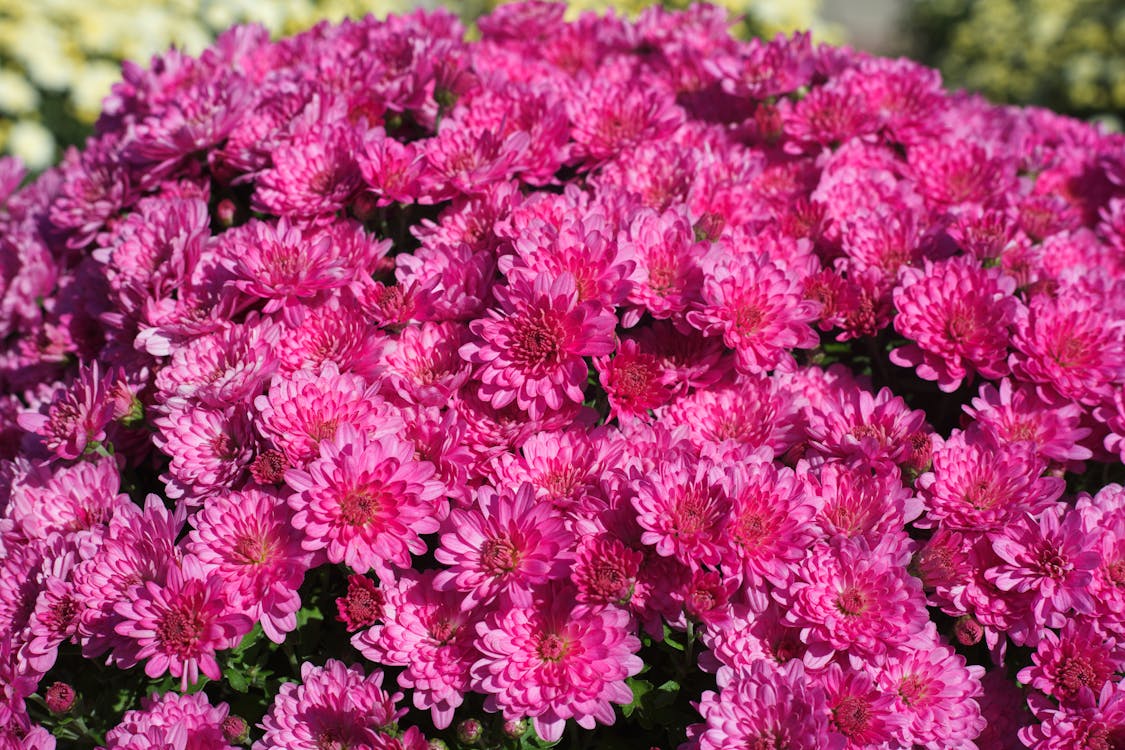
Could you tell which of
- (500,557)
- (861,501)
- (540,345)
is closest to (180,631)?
(500,557)

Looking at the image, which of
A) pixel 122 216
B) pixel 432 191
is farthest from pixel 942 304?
pixel 122 216

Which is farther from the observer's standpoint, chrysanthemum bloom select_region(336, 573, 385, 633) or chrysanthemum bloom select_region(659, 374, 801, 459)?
chrysanthemum bloom select_region(659, 374, 801, 459)

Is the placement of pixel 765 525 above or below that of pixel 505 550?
above

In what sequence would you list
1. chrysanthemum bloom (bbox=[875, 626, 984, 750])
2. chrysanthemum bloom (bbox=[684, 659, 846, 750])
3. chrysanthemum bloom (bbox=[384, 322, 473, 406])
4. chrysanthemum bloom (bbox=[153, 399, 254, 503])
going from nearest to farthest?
chrysanthemum bloom (bbox=[684, 659, 846, 750]), chrysanthemum bloom (bbox=[875, 626, 984, 750]), chrysanthemum bloom (bbox=[153, 399, 254, 503]), chrysanthemum bloom (bbox=[384, 322, 473, 406])

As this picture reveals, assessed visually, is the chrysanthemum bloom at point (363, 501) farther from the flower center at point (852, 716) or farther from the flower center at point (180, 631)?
the flower center at point (852, 716)

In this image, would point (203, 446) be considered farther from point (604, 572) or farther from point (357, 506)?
point (604, 572)

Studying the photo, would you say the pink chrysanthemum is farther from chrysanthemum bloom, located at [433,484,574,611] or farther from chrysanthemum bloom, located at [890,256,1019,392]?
chrysanthemum bloom, located at [890,256,1019,392]

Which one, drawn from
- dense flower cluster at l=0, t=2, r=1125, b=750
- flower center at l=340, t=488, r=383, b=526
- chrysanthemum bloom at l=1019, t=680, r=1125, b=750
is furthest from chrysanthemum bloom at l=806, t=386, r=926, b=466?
flower center at l=340, t=488, r=383, b=526
